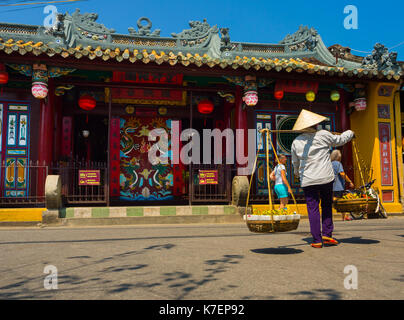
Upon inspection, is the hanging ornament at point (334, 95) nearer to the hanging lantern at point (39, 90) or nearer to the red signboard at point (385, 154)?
the red signboard at point (385, 154)

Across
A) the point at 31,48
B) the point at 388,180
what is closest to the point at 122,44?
the point at 31,48

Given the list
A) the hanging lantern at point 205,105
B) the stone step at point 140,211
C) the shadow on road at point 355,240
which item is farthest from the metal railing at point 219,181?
the shadow on road at point 355,240

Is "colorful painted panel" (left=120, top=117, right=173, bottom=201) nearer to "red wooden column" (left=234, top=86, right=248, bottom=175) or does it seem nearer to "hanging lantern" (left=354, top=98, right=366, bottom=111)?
"red wooden column" (left=234, top=86, right=248, bottom=175)

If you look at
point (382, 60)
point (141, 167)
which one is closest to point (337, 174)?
point (382, 60)

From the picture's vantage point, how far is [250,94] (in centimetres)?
891

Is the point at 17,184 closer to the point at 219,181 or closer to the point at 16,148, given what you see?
the point at 16,148

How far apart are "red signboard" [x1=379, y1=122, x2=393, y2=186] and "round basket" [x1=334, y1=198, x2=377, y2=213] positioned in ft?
19.1

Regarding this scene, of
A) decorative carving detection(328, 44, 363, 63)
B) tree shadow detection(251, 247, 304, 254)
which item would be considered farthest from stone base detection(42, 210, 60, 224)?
decorative carving detection(328, 44, 363, 63)

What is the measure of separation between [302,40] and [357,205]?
813 centimetres

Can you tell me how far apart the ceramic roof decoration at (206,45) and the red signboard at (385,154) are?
1.49 m

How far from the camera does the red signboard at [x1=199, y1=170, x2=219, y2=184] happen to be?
340 inches

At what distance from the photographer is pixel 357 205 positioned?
464 cm

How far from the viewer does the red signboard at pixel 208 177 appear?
8.64 metres
